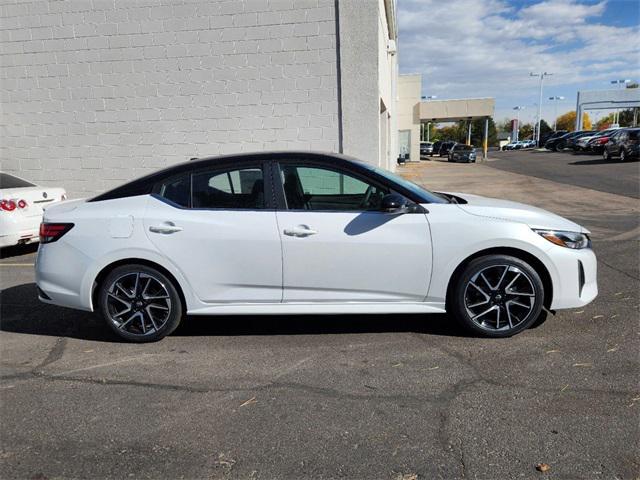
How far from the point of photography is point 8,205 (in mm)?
7504

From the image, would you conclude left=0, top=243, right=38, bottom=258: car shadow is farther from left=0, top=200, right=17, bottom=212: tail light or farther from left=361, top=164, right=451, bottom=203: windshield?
left=361, top=164, right=451, bottom=203: windshield

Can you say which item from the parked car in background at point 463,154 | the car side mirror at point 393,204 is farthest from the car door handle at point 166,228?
the parked car in background at point 463,154

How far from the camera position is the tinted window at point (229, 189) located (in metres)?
4.12

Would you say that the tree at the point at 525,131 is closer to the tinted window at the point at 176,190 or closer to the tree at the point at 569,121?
the tree at the point at 569,121

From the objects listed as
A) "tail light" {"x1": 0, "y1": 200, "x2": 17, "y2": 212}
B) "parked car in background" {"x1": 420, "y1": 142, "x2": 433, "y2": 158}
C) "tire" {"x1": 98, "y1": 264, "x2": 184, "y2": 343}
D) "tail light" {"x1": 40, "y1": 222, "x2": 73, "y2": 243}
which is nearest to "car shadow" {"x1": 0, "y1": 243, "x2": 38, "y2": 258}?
"tail light" {"x1": 0, "y1": 200, "x2": 17, "y2": 212}

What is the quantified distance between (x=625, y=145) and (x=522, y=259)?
2737 centimetres

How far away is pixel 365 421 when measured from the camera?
2932mm

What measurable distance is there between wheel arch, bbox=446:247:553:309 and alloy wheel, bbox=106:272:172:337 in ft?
7.86

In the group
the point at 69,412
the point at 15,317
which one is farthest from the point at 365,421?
the point at 15,317

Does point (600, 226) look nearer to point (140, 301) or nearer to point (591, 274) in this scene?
point (591, 274)

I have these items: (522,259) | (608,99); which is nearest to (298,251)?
(522,259)

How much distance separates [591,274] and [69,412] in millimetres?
4035

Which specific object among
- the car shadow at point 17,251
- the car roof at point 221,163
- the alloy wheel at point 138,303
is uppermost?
the car roof at point 221,163

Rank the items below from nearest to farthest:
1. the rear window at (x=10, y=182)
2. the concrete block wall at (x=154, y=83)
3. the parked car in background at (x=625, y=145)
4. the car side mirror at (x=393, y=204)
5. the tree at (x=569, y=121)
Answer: the car side mirror at (x=393, y=204), the rear window at (x=10, y=182), the concrete block wall at (x=154, y=83), the parked car in background at (x=625, y=145), the tree at (x=569, y=121)
